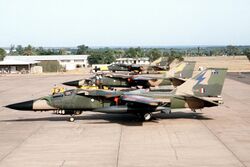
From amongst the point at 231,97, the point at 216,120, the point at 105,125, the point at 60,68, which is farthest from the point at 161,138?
the point at 60,68

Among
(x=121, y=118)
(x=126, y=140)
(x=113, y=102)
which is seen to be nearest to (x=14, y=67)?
(x=121, y=118)

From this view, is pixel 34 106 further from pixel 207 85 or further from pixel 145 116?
pixel 207 85

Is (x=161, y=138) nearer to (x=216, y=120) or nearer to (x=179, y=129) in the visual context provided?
(x=179, y=129)

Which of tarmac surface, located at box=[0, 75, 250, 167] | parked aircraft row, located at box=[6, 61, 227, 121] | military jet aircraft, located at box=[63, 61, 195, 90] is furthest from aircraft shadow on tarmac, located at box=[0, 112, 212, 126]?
military jet aircraft, located at box=[63, 61, 195, 90]

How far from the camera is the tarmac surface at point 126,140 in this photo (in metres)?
15.1

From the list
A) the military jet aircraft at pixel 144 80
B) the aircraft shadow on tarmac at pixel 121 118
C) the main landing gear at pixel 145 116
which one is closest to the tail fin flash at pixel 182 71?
the military jet aircraft at pixel 144 80

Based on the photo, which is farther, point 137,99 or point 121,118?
point 121,118

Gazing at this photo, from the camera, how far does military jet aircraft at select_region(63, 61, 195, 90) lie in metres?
38.2

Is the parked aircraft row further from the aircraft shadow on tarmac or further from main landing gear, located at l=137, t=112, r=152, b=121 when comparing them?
the aircraft shadow on tarmac

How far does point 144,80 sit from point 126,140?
2066 cm

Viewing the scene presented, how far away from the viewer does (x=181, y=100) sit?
2292 centimetres

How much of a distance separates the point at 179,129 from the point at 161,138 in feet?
7.78

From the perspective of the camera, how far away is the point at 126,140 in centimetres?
1839

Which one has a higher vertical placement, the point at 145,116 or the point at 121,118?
the point at 145,116
